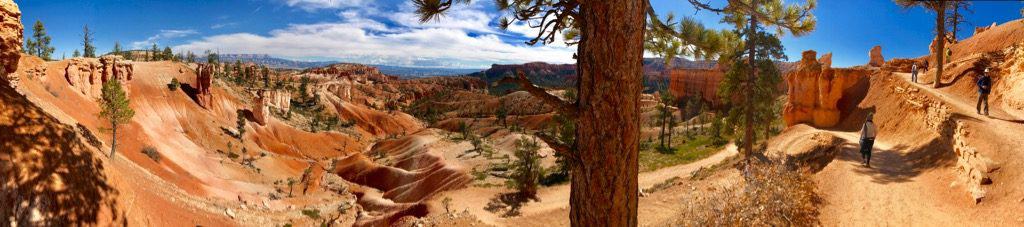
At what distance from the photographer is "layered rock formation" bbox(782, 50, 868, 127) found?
24438mm

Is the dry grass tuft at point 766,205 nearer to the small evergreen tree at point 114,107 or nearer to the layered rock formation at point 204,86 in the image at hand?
the small evergreen tree at point 114,107

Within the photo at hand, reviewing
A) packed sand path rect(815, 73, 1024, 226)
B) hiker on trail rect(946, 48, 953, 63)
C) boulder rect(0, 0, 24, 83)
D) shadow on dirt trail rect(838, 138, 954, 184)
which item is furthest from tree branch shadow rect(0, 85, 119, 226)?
hiker on trail rect(946, 48, 953, 63)

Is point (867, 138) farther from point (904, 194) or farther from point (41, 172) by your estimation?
point (41, 172)

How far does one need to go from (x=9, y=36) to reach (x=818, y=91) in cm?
3042

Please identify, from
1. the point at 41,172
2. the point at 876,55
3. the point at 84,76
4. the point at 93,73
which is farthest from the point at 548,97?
the point at 876,55

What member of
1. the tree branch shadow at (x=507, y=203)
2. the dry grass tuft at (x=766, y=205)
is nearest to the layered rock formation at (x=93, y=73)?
the tree branch shadow at (x=507, y=203)

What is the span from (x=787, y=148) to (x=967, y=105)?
17.8ft

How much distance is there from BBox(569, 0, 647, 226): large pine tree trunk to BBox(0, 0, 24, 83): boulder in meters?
12.8

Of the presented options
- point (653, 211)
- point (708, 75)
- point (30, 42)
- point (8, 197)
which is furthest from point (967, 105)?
point (30, 42)

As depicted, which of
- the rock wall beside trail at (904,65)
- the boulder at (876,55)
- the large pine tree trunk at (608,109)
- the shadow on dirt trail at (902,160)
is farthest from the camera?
the boulder at (876,55)

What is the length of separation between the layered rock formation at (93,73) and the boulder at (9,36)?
3668cm

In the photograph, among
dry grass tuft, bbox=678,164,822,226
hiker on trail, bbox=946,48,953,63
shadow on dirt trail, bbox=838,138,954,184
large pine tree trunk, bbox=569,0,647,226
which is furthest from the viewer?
hiker on trail, bbox=946,48,953,63

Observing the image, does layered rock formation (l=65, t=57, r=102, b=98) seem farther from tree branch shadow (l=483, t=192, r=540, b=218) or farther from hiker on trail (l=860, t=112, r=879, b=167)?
hiker on trail (l=860, t=112, r=879, b=167)

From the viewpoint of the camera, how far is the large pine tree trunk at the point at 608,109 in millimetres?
4164
